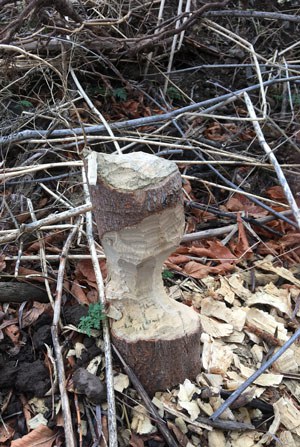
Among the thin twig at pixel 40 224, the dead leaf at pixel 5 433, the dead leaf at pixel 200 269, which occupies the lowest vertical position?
the dead leaf at pixel 5 433

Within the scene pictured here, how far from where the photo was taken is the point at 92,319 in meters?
1.56

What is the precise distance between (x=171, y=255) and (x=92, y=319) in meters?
0.63

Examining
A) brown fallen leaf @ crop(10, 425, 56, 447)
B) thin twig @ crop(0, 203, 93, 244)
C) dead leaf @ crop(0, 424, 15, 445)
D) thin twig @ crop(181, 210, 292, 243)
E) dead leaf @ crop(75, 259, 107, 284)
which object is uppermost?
thin twig @ crop(0, 203, 93, 244)

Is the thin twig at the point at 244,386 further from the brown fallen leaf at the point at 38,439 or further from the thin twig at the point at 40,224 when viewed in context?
the thin twig at the point at 40,224

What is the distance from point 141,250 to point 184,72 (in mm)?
2290

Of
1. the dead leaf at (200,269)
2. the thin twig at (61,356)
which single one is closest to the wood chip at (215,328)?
the dead leaf at (200,269)

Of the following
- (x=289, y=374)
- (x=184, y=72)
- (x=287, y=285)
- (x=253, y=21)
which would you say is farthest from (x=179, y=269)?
(x=253, y=21)

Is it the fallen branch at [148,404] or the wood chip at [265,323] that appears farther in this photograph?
the wood chip at [265,323]

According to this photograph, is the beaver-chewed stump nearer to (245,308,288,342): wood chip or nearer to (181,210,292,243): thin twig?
(245,308,288,342): wood chip

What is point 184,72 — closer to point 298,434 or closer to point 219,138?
point 219,138

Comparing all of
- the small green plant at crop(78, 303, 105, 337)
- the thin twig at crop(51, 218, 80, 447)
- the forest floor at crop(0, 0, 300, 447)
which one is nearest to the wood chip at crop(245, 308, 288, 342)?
the forest floor at crop(0, 0, 300, 447)

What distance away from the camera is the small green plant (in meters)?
1.55

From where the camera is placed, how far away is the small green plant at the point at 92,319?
5.09 ft

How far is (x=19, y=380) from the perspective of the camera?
1.51 m
